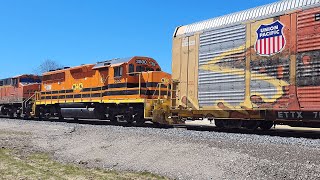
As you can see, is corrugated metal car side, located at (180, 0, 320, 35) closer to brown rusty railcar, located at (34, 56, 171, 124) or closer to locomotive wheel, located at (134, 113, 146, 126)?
brown rusty railcar, located at (34, 56, 171, 124)

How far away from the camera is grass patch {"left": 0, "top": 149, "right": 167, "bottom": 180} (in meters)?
7.62

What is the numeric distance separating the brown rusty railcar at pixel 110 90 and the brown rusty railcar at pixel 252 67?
2.29 meters

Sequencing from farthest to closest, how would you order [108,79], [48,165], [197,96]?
[108,79], [197,96], [48,165]

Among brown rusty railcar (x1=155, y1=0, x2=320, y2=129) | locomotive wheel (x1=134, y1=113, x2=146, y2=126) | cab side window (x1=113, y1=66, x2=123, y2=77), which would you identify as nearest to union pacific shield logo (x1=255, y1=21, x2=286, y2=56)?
brown rusty railcar (x1=155, y1=0, x2=320, y2=129)

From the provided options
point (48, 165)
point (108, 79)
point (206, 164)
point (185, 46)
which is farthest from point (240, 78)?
point (108, 79)

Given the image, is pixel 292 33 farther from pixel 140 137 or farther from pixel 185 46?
pixel 140 137

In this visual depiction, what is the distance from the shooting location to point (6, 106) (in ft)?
99.7

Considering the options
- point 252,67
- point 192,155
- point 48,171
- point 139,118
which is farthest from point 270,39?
point 139,118

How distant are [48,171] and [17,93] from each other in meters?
22.1

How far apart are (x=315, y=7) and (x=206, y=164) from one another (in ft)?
19.6

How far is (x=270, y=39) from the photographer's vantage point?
11391mm

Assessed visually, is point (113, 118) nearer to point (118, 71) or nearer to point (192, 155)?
point (118, 71)

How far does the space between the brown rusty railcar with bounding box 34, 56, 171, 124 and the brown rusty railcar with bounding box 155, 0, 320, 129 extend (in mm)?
2290

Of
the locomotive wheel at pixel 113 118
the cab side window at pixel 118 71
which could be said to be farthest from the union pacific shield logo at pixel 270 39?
the locomotive wheel at pixel 113 118
